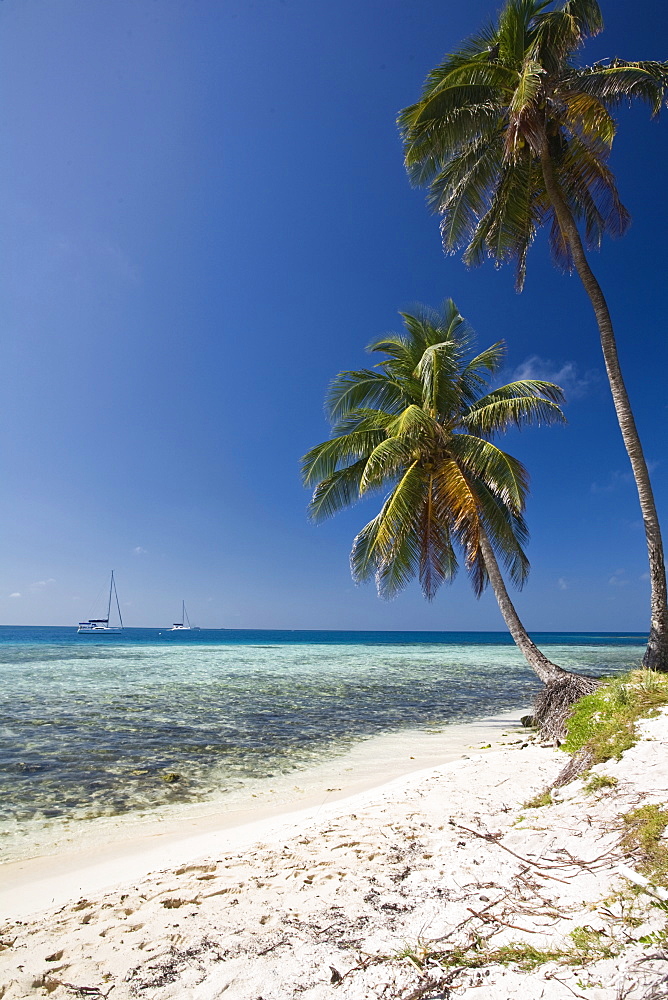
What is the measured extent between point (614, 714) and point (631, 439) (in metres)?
5.75

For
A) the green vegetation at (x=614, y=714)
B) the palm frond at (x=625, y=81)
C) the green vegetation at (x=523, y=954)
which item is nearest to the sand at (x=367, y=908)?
the green vegetation at (x=523, y=954)

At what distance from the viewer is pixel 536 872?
9.78ft

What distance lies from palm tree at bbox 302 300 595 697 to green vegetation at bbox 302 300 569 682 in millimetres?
29

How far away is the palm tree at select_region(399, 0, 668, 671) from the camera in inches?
352

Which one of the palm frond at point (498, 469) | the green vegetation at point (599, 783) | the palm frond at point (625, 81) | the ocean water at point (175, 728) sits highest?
the palm frond at point (625, 81)

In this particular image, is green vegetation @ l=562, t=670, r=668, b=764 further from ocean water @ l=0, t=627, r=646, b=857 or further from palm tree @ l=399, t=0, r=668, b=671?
ocean water @ l=0, t=627, r=646, b=857

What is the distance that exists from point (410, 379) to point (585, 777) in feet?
35.6

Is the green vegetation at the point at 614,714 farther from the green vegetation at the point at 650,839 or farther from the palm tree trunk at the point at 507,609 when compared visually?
the palm tree trunk at the point at 507,609

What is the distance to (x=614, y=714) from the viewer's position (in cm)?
570

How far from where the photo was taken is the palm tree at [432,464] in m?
10.7

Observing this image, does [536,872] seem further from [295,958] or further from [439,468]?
[439,468]

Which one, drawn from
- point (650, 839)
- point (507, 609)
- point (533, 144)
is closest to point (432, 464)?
point (507, 609)

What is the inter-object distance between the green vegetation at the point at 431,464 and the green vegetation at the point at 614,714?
2.30 meters

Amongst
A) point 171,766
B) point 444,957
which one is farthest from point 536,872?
point 171,766
